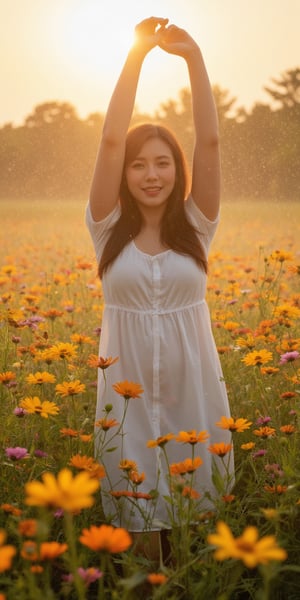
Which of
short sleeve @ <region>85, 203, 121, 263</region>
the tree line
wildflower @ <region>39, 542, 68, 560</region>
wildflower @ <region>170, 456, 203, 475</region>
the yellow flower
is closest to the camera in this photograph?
the yellow flower

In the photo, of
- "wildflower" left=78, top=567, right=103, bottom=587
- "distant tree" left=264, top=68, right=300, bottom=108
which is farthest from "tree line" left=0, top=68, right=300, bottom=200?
"wildflower" left=78, top=567, right=103, bottom=587

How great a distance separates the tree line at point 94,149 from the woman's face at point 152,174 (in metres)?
16.0

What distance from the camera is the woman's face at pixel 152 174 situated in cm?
186

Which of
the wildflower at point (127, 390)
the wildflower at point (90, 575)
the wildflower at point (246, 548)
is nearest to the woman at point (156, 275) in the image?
the wildflower at point (127, 390)

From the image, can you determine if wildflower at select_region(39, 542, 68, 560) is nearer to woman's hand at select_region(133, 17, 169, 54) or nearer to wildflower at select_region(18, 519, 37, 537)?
wildflower at select_region(18, 519, 37, 537)

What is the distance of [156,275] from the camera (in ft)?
5.99

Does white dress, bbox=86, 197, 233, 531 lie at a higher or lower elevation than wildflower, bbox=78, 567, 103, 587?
higher

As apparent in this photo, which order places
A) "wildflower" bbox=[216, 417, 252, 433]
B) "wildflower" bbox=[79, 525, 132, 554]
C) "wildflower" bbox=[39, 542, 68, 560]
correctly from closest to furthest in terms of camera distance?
"wildflower" bbox=[79, 525, 132, 554] < "wildflower" bbox=[39, 542, 68, 560] < "wildflower" bbox=[216, 417, 252, 433]

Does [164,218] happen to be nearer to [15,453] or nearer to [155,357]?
[155,357]

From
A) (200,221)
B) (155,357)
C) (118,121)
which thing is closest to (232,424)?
(155,357)

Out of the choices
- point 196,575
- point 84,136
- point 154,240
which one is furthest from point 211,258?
point 84,136

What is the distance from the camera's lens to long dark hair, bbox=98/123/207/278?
→ 1871 mm

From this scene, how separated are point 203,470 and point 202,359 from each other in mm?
279

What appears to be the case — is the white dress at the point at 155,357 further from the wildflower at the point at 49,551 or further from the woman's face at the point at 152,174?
the wildflower at the point at 49,551
